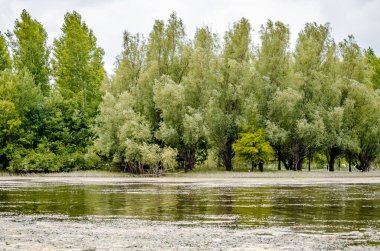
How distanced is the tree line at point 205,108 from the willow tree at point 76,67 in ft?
17.1

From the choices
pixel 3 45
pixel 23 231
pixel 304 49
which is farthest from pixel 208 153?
pixel 23 231

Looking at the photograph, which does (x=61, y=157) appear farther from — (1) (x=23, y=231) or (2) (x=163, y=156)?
(1) (x=23, y=231)

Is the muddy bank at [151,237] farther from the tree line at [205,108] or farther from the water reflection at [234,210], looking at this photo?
the tree line at [205,108]

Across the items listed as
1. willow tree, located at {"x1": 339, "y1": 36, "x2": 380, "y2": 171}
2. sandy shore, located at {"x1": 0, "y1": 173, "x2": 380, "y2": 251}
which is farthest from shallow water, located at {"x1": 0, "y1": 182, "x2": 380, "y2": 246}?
willow tree, located at {"x1": 339, "y1": 36, "x2": 380, "y2": 171}

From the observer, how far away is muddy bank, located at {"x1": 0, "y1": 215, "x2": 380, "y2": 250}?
569 inches

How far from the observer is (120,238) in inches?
633

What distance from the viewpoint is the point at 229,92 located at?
73875 mm

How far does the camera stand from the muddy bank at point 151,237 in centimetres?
1446

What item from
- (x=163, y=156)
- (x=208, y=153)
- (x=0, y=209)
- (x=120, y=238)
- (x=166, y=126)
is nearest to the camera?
(x=120, y=238)

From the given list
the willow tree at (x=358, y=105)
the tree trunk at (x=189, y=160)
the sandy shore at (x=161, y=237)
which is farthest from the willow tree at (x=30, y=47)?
the sandy shore at (x=161, y=237)

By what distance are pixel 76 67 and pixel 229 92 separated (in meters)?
28.9

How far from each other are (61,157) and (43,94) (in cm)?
1791

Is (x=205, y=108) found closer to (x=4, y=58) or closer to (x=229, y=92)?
(x=229, y=92)

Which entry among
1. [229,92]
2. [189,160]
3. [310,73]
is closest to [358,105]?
[310,73]
